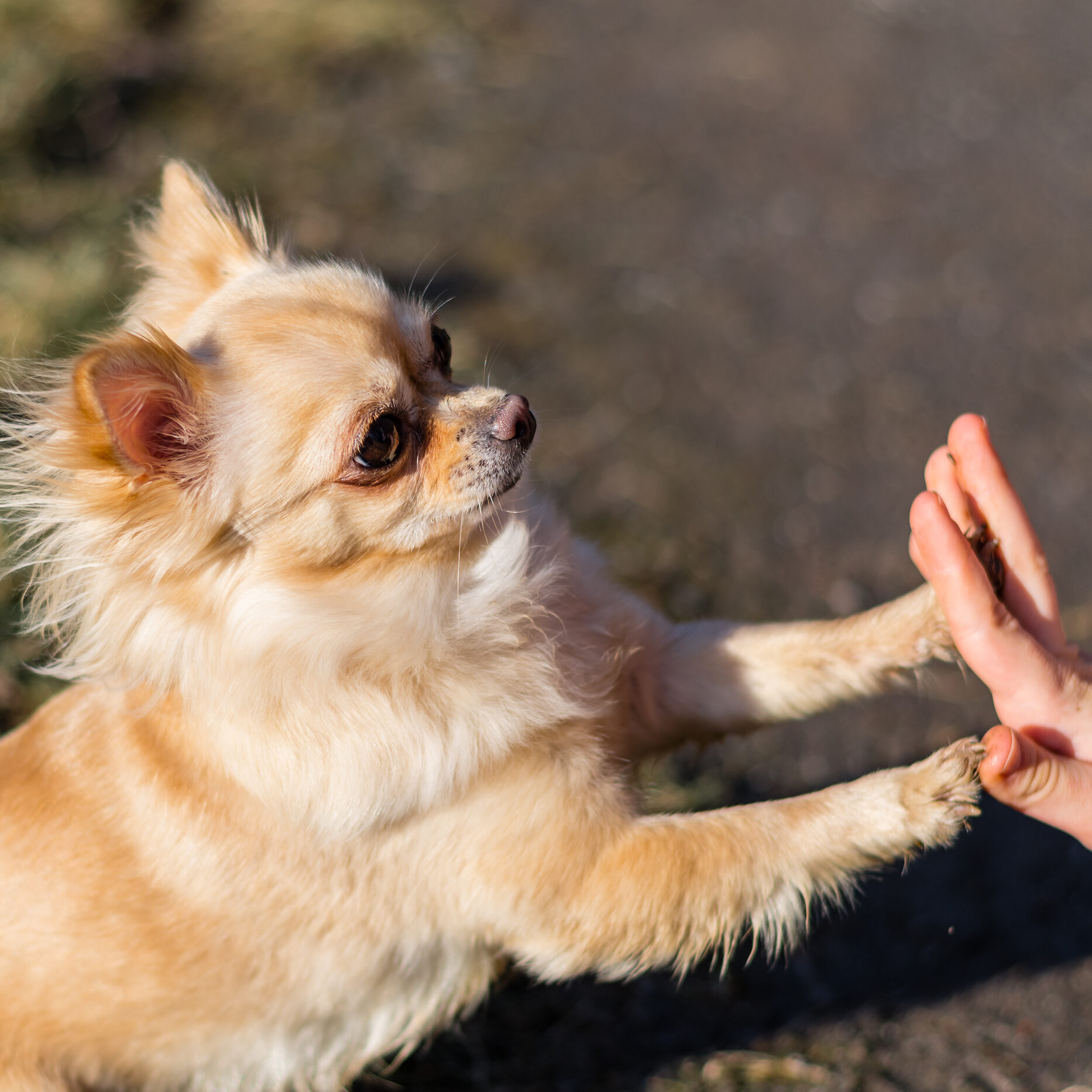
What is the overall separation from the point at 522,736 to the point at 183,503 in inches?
34.8

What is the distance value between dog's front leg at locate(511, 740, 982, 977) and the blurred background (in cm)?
90

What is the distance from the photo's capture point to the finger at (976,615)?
7.36ft

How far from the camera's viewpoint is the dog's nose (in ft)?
7.50

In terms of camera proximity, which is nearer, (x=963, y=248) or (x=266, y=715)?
Result: (x=266, y=715)

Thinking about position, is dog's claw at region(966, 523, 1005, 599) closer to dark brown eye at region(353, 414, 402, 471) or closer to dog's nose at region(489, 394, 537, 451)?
dog's nose at region(489, 394, 537, 451)

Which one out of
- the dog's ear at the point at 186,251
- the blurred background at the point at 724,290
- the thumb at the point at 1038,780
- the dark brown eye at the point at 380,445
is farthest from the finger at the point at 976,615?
the dog's ear at the point at 186,251

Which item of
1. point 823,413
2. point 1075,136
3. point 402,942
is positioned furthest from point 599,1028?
point 1075,136

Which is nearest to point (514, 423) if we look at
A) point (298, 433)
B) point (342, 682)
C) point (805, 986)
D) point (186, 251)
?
point (298, 433)

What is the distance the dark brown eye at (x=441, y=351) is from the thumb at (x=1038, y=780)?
151 cm

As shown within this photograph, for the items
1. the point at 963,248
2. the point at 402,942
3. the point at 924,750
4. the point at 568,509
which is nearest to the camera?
the point at 402,942

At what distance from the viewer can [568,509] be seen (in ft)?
14.6

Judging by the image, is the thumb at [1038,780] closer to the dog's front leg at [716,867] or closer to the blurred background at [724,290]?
the dog's front leg at [716,867]

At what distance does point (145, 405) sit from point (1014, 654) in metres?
1.91

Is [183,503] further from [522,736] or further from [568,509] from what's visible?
[568,509]
